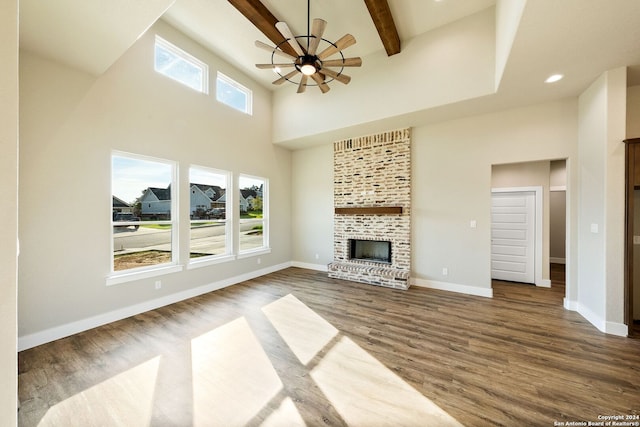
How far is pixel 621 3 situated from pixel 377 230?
4.20m

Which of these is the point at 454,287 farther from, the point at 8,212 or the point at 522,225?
the point at 8,212

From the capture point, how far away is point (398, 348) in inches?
105

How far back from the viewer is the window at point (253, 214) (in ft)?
18.0

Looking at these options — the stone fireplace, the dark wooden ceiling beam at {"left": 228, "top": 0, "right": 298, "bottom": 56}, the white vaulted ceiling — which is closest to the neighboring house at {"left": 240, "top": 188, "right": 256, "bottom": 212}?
the white vaulted ceiling

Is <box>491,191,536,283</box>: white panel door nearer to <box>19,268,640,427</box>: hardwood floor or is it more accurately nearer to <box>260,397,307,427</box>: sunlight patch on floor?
<box>19,268,640,427</box>: hardwood floor

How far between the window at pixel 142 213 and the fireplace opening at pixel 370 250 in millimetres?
3751

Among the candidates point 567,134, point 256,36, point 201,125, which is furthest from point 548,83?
point 201,125

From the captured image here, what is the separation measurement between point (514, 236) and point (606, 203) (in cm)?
230

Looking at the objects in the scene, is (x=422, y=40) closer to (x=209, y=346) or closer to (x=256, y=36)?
(x=256, y=36)

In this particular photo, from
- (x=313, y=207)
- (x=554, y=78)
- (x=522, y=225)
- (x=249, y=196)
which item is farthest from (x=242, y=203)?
(x=522, y=225)

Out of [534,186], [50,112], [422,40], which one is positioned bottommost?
[534,186]

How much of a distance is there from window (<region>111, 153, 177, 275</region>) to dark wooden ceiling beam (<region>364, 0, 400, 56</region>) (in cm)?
392

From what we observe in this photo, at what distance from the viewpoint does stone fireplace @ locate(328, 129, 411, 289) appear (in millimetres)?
5047

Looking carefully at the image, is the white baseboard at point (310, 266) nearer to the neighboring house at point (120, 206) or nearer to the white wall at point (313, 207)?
the white wall at point (313, 207)
